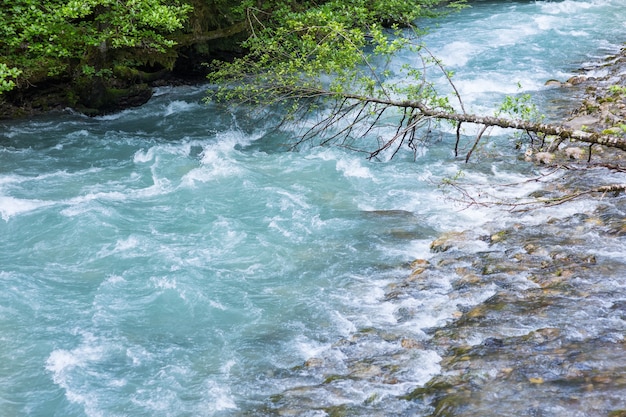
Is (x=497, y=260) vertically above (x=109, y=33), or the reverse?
(x=109, y=33)

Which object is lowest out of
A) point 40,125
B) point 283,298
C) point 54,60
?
point 283,298

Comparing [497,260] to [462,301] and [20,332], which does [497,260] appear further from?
[20,332]

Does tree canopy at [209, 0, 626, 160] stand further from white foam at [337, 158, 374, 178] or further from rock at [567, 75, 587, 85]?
rock at [567, 75, 587, 85]

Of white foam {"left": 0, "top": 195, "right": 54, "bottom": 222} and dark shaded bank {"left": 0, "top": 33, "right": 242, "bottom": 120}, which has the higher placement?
dark shaded bank {"left": 0, "top": 33, "right": 242, "bottom": 120}

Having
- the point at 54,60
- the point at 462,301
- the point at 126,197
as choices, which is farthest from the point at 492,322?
the point at 54,60

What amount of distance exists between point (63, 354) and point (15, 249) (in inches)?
117

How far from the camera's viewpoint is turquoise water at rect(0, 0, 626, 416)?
666 centimetres

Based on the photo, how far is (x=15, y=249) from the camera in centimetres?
942

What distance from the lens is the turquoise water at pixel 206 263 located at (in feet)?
21.9

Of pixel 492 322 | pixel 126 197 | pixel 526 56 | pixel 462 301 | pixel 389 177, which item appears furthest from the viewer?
pixel 526 56

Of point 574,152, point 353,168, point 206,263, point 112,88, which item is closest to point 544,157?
point 574,152

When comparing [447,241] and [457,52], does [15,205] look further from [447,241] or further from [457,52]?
[457,52]

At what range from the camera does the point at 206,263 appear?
9102 millimetres

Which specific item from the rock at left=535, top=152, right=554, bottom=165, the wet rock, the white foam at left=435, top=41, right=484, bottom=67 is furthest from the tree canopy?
the wet rock
